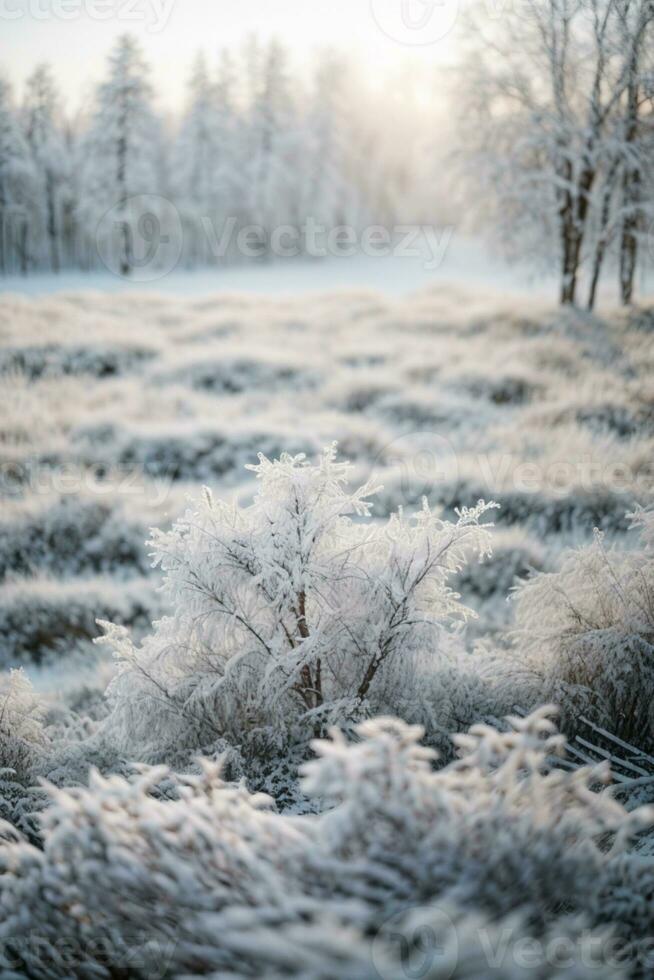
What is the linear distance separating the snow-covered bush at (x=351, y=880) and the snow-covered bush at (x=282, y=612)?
3.65 ft

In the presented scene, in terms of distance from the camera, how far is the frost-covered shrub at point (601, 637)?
3.13m

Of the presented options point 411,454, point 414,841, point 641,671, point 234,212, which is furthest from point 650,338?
point 234,212

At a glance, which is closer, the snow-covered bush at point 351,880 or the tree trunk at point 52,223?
the snow-covered bush at point 351,880

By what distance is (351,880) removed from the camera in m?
1.52

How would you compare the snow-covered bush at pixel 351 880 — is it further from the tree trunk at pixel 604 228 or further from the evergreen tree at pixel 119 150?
the evergreen tree at pixel 119 150

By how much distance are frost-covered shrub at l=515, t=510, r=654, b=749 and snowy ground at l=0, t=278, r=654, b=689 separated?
3.22 ft

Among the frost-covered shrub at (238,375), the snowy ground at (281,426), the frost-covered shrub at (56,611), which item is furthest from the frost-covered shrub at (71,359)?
the frost-covered shrub at (56,611)

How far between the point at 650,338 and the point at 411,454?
6.00 m

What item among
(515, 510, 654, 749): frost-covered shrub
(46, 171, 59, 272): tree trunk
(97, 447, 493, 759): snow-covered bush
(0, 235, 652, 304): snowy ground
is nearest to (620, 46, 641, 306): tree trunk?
(0, 235, 652, 304): snowy ground

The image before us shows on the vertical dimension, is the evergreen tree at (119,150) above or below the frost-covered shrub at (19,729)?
above

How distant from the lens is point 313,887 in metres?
1.62

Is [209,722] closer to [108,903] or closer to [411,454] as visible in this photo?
[108,903]

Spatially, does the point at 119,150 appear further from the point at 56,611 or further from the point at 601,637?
the point at 601,637

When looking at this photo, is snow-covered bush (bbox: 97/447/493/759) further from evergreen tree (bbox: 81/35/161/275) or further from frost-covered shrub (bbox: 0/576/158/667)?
evergreen tree (bbox: 81/35/161/275)
